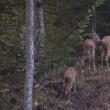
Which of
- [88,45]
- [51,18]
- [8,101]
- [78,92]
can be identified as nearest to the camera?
[8,101]

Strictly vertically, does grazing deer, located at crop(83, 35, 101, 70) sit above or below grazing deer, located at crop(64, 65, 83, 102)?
above

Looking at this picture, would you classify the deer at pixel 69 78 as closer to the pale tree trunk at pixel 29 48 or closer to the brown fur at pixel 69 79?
the brown fur at pixel 69 79

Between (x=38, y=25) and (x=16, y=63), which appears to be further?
(x=38, y=25)

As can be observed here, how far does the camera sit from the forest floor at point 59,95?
12333 mm

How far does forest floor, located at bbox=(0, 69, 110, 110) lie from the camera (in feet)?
40.5

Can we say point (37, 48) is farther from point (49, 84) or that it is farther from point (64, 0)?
point (64, 0)

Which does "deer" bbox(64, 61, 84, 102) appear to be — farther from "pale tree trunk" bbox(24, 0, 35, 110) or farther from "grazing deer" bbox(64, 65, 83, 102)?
"pale tree trunk" bbox(24, 0, 35, 110)

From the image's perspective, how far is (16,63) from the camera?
12336mm

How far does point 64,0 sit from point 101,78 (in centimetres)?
292

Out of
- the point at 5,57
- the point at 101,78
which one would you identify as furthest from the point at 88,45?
the point at 5,57

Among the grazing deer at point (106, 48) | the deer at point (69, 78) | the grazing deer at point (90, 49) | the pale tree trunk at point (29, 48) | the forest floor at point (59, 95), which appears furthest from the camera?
the grazing deer at point (106, 48)

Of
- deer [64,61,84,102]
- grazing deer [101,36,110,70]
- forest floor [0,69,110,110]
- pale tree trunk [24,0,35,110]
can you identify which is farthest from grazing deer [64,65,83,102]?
grazing deer [101,36,110,70]

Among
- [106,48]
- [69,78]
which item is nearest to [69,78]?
[69,78]

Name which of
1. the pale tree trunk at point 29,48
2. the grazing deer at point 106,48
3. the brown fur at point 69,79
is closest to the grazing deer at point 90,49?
the grazing deer at point 106,48
